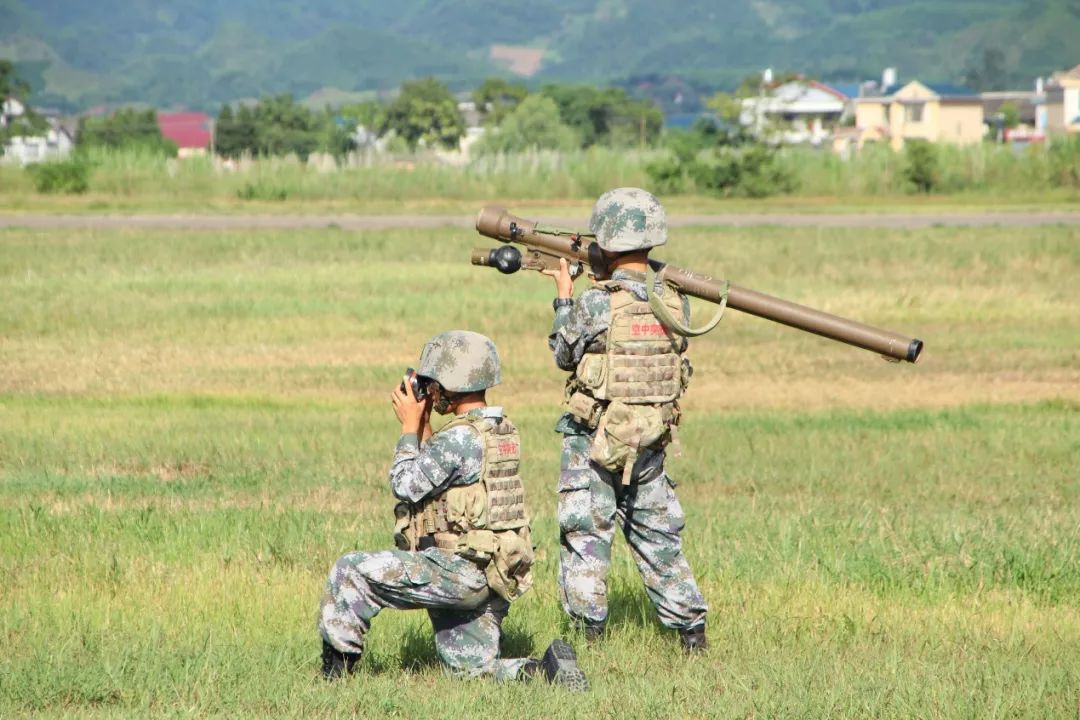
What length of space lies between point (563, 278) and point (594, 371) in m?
0.46

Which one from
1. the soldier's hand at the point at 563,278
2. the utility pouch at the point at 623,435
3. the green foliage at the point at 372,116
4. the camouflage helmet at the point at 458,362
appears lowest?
the utility pouch at the point at 623,435

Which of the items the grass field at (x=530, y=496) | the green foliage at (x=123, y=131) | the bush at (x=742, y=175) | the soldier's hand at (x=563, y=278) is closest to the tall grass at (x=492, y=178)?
the bush at (x=742, y=175)

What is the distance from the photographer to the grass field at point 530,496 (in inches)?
260

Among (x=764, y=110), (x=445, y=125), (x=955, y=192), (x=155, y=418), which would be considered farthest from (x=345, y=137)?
(x=155, y=418)

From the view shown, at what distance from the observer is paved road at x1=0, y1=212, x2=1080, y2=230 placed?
3484 centimetres

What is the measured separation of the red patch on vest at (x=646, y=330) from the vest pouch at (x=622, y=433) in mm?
292

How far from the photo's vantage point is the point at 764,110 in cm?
5950

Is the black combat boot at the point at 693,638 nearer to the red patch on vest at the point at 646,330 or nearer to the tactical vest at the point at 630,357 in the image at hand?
the tactical vest at the point at 630,357

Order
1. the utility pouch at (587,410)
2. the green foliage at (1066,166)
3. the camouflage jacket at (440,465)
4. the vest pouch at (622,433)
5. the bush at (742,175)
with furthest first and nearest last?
the green foliage at (1066,166) → the bush at (742,175) → the utility pouch at (587,410) → the vest pouch at (622,433) → the camouflage jacket at (440,465)

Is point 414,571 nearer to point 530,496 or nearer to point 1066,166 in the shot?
point 530,496

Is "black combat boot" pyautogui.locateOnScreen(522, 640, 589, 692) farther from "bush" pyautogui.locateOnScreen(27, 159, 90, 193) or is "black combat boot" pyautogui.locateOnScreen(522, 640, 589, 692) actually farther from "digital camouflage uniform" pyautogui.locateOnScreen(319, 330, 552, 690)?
"bush" pyautogui.locateOnScreen(27, 159, 90, 193)

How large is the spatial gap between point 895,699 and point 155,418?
31.4 ft

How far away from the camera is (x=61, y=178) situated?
1829 inches

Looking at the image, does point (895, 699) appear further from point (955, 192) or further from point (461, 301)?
point (955, 192)
